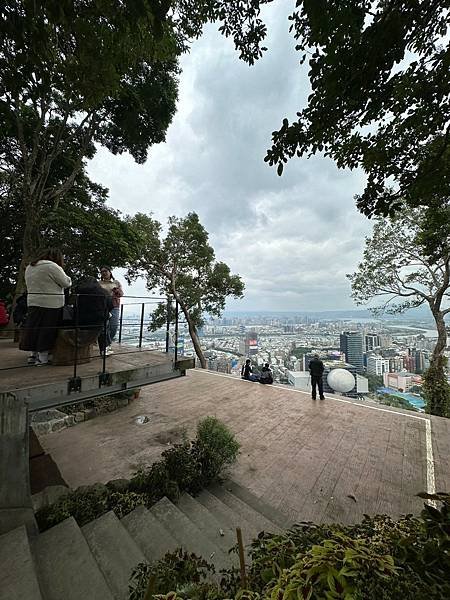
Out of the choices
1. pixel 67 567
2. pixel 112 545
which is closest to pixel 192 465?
pixel 112 545

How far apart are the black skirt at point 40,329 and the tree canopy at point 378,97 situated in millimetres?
3115

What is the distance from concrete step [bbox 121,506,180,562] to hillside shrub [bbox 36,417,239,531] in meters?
0.19

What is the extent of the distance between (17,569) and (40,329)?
2.17 meters

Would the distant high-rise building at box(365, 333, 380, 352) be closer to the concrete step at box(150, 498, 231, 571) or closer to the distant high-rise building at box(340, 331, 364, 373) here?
the distant high-rise building at box(340, 331, 364, 373)

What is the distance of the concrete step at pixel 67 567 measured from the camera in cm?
159

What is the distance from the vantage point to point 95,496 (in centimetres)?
263

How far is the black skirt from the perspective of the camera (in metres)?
2.92

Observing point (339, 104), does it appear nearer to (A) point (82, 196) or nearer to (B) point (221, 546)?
(B) point (221, 546)

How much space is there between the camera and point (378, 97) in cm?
211

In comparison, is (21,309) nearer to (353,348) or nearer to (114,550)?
(114,550)

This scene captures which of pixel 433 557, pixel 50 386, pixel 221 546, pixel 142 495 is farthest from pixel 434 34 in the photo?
pixel 142 495

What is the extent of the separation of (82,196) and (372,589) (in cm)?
1119

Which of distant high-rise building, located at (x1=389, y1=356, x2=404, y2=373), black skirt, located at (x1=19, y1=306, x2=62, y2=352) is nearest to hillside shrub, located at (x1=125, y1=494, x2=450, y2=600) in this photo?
black skirt, located at (x1=19, y1=306, x2=62, y2=352)

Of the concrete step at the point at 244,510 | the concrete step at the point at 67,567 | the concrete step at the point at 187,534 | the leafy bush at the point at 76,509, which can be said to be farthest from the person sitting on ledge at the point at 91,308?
the concrete step at the point at 244,510
